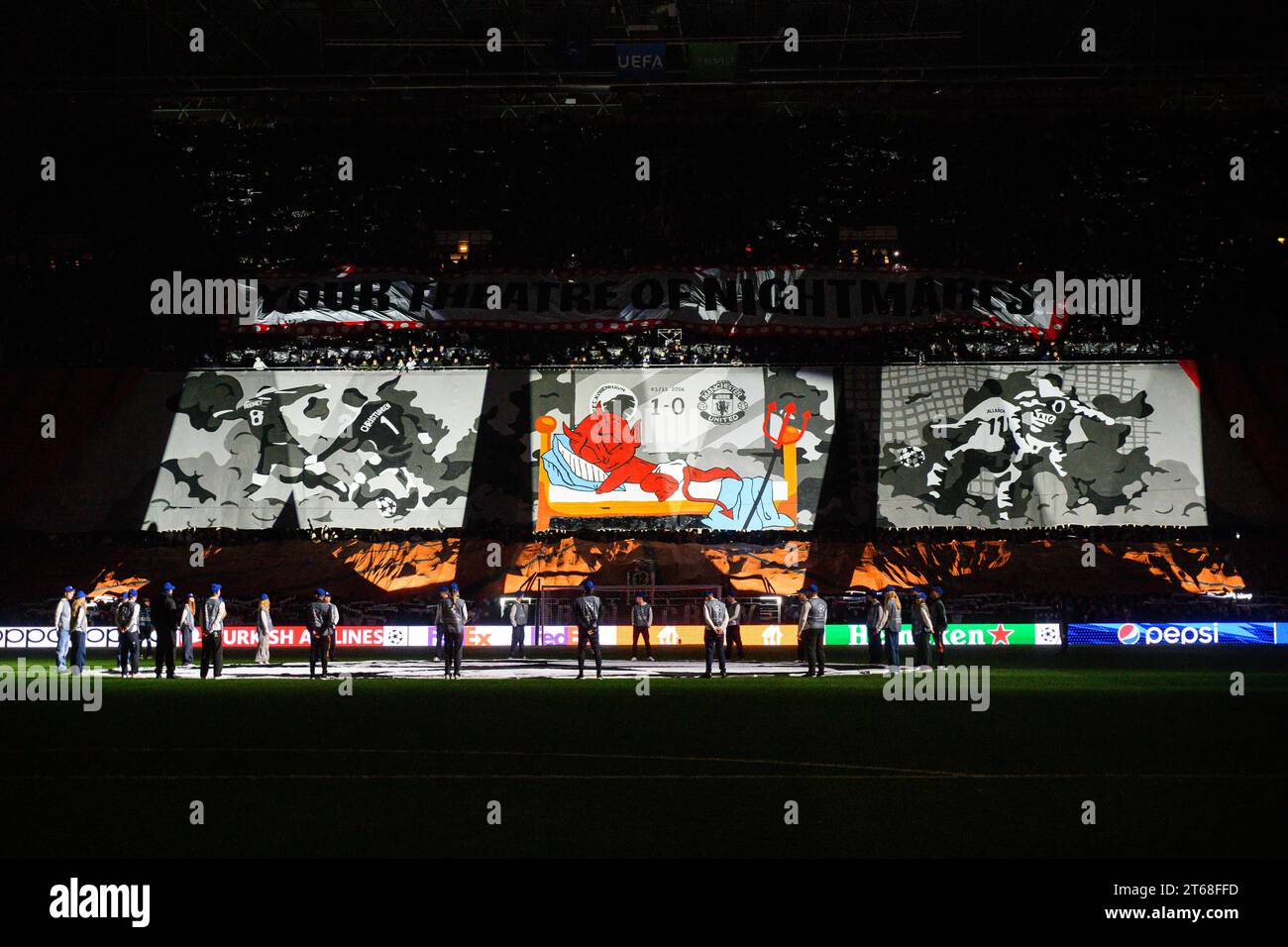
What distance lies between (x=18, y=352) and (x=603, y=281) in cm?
2041

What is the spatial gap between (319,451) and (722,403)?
13491 mm

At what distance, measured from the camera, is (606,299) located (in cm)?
3931

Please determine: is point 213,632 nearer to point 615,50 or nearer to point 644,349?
point 644,349

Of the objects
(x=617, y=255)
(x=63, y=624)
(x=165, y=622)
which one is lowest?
(x=63, y=624)

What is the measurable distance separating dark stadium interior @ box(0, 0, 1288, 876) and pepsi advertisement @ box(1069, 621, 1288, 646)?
251 millimetres

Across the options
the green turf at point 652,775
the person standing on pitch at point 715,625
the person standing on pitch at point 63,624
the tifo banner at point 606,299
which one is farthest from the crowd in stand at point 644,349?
the green turf at point 652,775

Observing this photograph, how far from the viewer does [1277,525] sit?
1455 inches

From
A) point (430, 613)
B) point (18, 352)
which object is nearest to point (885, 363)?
point (430, 613)

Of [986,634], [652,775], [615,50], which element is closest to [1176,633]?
[986,634]

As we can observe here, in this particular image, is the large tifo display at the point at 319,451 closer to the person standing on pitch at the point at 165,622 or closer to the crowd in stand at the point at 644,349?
the crowd in stand at the point at 644,349

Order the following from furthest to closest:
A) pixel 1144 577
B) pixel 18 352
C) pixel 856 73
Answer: pixel 18 352, pixel 856 73, pixel 1144 577

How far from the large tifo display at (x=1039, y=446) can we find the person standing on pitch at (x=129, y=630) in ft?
73.8

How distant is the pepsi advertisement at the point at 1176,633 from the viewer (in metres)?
34.2

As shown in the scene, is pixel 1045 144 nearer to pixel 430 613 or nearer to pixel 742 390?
pixel 742 390
